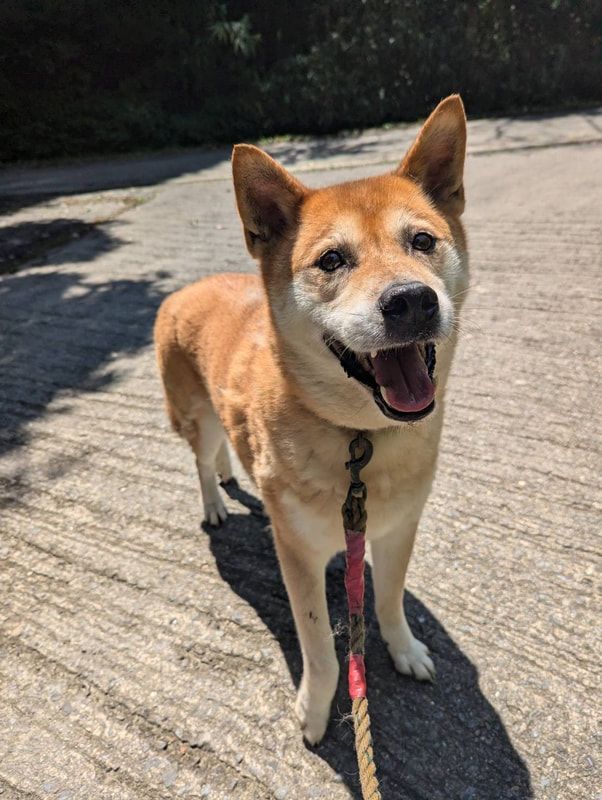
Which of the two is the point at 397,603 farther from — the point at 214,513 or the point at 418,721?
the point at 214,513

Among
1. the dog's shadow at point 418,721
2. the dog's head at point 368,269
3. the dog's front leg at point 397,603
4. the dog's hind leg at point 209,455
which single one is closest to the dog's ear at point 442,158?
the dog's head at point 368,269

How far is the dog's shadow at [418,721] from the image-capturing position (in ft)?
6.44

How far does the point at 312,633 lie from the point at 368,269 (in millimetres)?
1353

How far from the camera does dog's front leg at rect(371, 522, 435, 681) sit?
229 cm

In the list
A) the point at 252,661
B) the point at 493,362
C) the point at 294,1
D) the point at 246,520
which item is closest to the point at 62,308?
the point at 246,520

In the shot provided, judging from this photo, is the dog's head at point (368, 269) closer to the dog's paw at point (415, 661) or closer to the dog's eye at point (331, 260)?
the dog's eye at point (331, 260)

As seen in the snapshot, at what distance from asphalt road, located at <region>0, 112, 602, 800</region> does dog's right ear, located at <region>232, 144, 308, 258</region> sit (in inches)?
64.4

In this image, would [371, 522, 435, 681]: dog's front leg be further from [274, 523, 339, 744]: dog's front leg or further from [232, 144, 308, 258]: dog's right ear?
[232, 144, 308, 258]: dog's right ear

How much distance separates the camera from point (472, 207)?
7.46 meters

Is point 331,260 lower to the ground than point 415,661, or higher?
higher

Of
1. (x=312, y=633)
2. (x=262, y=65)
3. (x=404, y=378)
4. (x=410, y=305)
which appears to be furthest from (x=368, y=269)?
(x=262, y=65)

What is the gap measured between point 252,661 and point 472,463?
1692 mm

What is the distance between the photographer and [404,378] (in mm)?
1866

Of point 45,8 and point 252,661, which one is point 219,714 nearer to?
point 252,661
